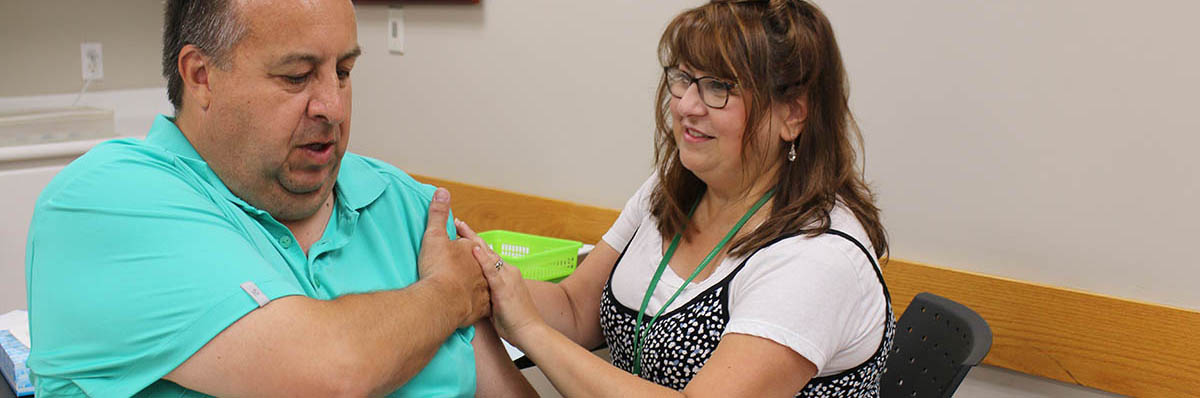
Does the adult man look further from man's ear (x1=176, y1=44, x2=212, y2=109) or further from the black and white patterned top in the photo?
the black and white patterned top

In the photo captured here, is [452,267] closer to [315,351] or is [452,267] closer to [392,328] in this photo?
[392,328]

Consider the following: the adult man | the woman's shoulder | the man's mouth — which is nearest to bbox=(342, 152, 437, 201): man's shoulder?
the adult man

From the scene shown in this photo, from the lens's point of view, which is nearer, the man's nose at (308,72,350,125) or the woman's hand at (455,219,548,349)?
the man's nose at (308,72,350,125)

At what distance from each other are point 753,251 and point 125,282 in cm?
97

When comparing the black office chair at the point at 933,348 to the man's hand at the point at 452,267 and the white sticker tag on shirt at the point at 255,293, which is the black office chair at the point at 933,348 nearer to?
the man's hand at the point at 452,267

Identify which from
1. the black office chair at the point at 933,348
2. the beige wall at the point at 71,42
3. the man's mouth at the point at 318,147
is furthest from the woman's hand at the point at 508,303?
the beige wall at the point at 71,42

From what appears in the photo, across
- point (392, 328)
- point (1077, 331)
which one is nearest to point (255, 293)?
point (392, 328)

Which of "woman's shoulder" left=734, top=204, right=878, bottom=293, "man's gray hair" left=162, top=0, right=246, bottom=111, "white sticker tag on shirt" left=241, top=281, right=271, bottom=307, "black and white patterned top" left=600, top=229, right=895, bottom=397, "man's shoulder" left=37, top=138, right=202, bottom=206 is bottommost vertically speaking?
"black and white patterned top" left=600, top=229, right=895, bottom=397

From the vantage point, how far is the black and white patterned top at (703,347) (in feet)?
5.42

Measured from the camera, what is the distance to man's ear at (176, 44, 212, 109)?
1.35 metres

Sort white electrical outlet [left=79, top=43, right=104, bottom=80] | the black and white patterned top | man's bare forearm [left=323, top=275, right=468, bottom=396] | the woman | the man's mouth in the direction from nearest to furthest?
1. man's bare forearm [left=323, top=275, right=468, bottom=396]
2. the man's mouth
3. the woman
4. the black and white patterned top
5. white electrical outlet [left=79, top=43, right=104, bottom=80]

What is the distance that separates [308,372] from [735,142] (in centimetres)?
85

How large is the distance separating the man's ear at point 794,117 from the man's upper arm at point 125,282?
35.5 inches

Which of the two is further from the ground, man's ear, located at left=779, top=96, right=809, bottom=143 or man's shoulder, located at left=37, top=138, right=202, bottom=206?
man's ear, located at left=779, top=96, right=809, bottom=143
